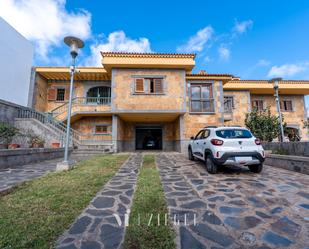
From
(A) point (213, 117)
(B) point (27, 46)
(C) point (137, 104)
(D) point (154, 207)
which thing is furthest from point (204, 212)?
(B) point (27, 46)

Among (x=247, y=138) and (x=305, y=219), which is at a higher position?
(x=247, y=138)

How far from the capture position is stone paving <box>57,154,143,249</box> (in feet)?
6.08

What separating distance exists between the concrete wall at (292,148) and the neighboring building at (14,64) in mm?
16523

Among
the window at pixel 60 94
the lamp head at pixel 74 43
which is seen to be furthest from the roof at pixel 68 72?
the lamp head at pixel 74 43

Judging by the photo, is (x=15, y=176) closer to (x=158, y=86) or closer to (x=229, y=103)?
(x=158, y=86)

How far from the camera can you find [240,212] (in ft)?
8.78

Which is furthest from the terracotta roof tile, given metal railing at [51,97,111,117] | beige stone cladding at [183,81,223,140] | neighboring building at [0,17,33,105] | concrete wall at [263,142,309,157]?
concrete wall at [263,142,309,157]

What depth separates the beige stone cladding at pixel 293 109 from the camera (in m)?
17.0

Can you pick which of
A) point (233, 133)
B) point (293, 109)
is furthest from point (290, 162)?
point (293, 109)

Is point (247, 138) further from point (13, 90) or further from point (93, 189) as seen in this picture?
point (13, 90)

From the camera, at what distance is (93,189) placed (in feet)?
12.0

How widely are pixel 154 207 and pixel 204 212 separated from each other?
0.86 metres

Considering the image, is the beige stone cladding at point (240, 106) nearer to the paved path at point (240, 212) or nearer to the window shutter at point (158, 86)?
the window shutter at point (158, 86)

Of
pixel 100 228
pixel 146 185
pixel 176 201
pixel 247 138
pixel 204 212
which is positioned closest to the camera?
pixel 100 228
